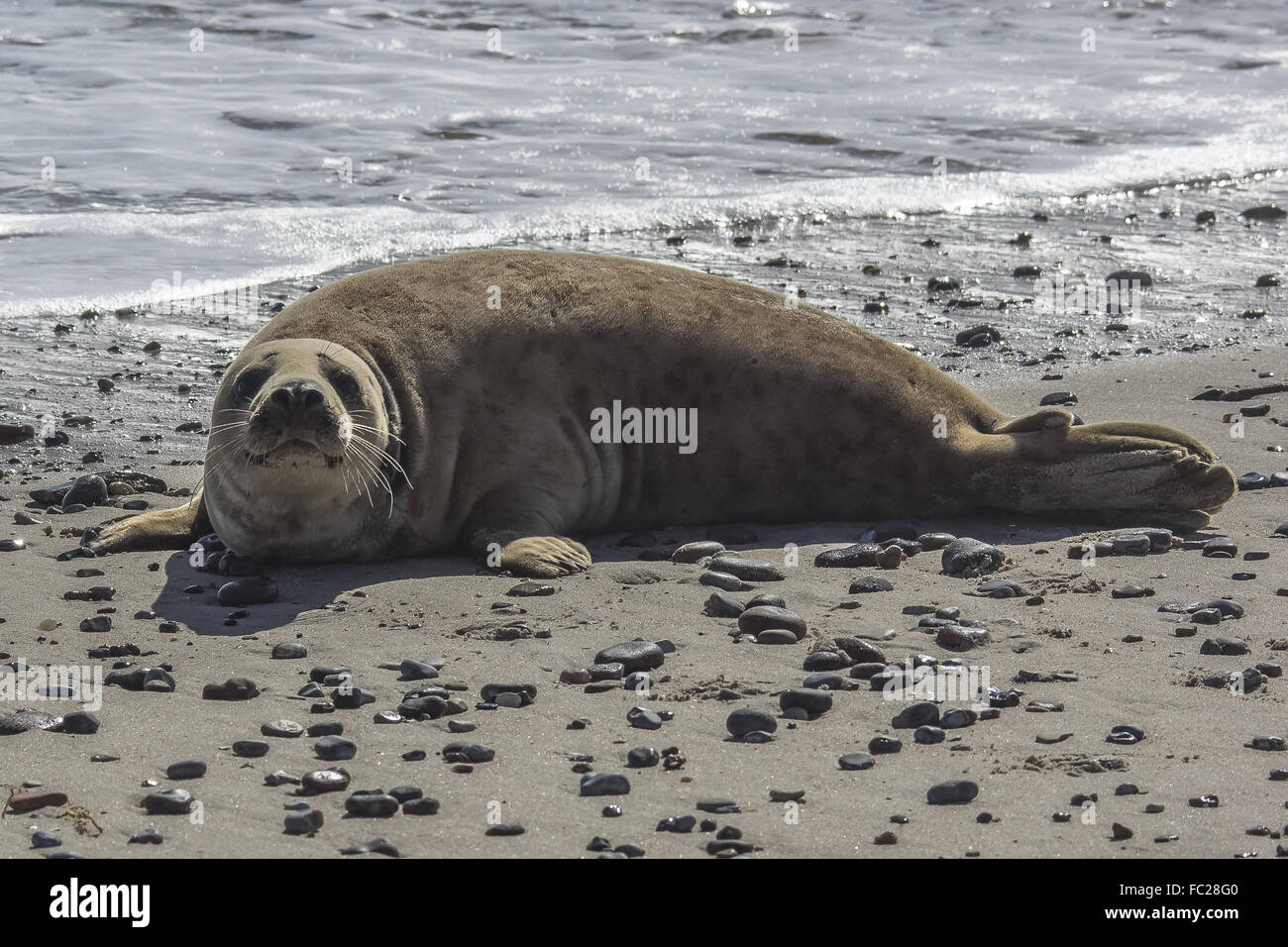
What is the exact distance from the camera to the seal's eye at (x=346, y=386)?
18.6 ft

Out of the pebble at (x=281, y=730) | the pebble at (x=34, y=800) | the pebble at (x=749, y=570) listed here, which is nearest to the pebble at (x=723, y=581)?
the pebble at (x=749, y=570)

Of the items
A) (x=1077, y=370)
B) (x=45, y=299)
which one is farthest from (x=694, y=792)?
(x=45, y=299)

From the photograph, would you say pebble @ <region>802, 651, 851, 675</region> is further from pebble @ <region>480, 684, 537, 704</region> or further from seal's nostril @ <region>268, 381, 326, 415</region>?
seal's nostril @ <region>268, 381, 326, 415</region>

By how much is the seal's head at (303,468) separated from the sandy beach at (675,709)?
0.57ft

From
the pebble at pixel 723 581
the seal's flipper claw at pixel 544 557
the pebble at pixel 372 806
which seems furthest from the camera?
the seal's flipper claw at pixel 544 557

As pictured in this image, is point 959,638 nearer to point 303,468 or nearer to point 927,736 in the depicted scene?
point 927,736

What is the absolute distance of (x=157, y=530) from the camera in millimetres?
5969

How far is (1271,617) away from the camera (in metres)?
4.93

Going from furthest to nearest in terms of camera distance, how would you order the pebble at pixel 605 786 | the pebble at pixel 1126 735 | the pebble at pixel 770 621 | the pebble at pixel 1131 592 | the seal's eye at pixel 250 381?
1. the seal's eye at pixel 250 381
2. the pebble at pixel 1131 592
3. the pebble at pixel 770 621
4. the pebble at pixel 1126 735
5. the pebble at pixel 605 786

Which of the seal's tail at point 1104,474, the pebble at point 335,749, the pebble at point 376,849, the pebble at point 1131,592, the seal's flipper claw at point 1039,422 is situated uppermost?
the seal's flipper claw at point 1039,422

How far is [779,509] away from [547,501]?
820 mm

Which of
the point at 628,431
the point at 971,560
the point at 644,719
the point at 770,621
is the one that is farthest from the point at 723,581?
the point at 644,719

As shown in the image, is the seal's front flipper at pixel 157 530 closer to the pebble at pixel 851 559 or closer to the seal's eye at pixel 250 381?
the seal's eye at pixel 250 381

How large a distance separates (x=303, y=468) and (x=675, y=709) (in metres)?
1.82
